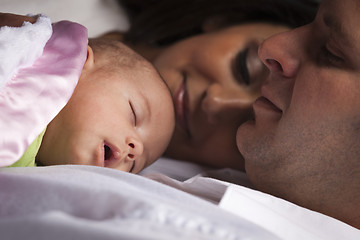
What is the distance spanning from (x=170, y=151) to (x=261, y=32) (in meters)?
0.55

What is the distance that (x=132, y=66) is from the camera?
3.72 feet

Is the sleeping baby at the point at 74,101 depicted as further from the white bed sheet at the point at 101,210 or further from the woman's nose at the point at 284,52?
the woman's nose at the point at 284,52

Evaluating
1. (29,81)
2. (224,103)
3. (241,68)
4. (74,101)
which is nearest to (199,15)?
(241,68)

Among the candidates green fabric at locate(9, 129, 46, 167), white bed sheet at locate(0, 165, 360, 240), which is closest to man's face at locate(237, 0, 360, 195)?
white bed sheet at locate(0, 165, 360, 240)

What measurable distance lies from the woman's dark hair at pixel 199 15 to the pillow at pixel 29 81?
2.62ft

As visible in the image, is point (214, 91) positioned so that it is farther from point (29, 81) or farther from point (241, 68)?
Answer: point (29, 81)

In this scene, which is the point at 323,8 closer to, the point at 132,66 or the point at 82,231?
the point at 132,66

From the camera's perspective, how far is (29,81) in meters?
0.83

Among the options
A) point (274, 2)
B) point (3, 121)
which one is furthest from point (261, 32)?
point (3, 121)

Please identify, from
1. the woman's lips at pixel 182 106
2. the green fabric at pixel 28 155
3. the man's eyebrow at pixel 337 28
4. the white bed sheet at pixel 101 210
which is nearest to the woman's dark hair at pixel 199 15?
the woman's lips at pixel 182 106

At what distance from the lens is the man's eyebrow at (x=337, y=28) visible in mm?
928

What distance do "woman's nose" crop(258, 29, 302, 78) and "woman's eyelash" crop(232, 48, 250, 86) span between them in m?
0.30

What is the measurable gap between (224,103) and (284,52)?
1.13 feet

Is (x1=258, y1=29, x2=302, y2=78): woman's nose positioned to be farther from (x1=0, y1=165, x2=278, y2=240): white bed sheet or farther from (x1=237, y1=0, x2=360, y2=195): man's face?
(x1=0, y1=165, x2=278, y2=240): white bed sheet
